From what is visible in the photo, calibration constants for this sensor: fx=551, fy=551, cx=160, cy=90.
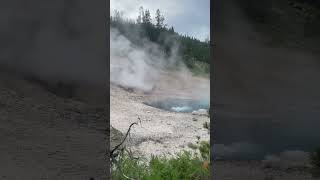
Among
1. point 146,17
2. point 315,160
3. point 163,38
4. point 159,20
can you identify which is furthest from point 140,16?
point 315,160

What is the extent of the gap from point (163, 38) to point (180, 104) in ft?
1.90

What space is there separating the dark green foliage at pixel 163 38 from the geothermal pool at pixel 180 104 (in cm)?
27

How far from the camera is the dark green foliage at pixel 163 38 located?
4.56 m

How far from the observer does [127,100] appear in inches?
180

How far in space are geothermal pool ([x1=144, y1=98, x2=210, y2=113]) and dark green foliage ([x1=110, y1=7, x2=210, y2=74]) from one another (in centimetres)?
27

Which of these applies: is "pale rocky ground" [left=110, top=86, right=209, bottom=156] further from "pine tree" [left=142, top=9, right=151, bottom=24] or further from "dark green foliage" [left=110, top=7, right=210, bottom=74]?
"pine tree" [left=142, top=9, right=151, bottom=24]

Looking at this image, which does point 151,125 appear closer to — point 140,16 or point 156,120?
point 156,120

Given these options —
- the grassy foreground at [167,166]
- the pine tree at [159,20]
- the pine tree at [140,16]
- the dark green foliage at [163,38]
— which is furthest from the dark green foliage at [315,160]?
the pine tree at [140,16]

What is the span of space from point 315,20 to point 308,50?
25 cm

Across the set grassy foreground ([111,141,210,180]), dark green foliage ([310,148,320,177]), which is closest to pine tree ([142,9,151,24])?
grassy foreground ([111,141,210,180])

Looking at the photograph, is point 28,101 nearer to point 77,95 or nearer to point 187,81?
point 77,95

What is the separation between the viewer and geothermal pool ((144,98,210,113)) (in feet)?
15.2

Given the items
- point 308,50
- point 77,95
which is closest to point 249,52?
point 308,50

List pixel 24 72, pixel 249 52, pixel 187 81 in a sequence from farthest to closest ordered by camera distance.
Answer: pixel 187 81 < pixel 249 52 < pixel 24 72
